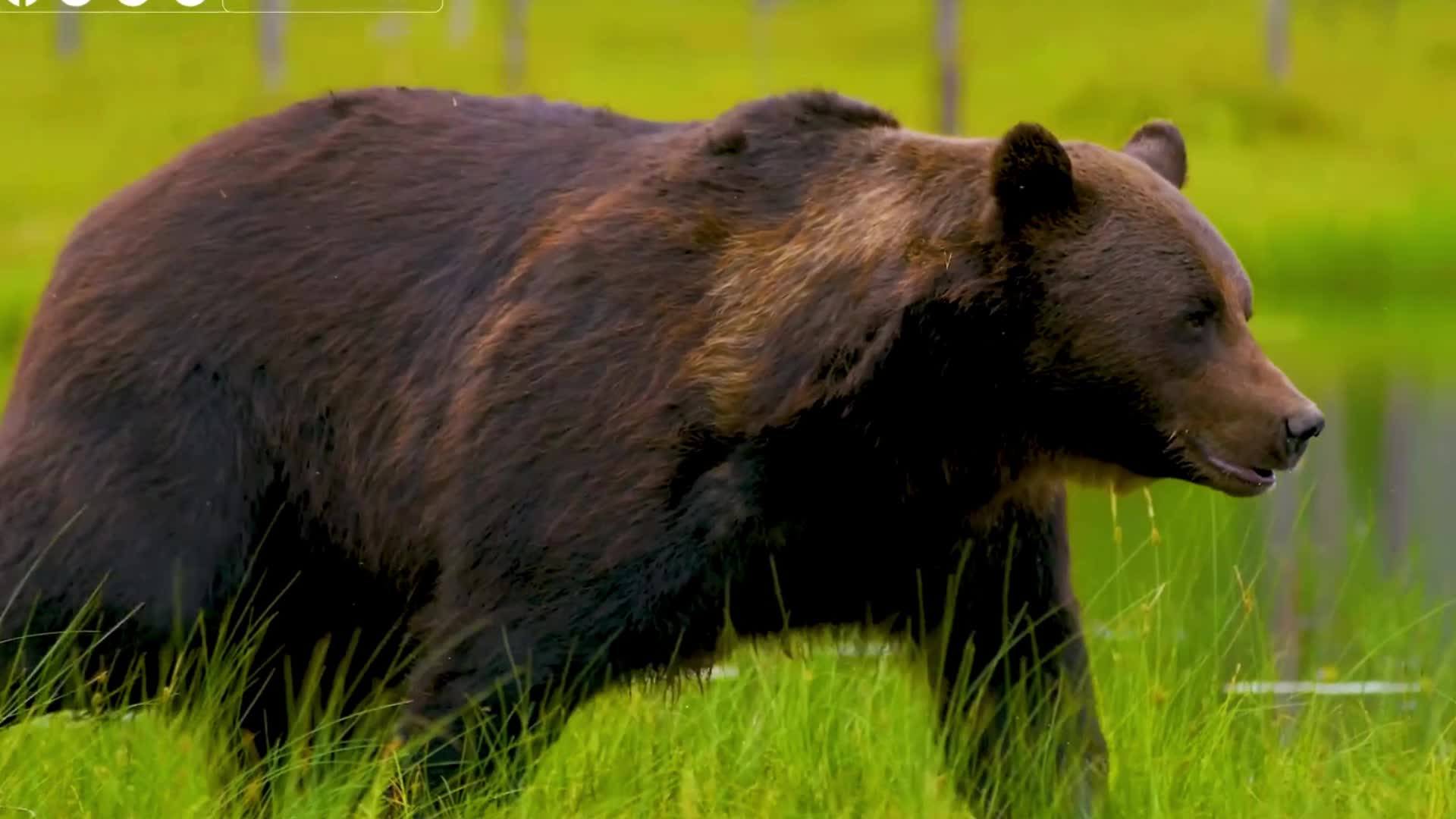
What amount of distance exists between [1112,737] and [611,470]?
1.21m

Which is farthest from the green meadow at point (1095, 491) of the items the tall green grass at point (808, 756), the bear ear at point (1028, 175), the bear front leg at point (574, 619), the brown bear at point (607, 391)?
the bear ear at point (1028, 175)


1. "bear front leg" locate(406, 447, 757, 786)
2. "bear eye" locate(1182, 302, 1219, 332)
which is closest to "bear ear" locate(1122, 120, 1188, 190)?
"bear eye" locate(1182, 302, 1219, 332)

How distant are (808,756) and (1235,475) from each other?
1.00 meters

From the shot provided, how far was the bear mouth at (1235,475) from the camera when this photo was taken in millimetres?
3760

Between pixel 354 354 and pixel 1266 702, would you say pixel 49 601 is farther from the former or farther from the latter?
pixel 1266 702

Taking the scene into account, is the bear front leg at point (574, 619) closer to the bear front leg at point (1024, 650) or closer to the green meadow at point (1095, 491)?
the green meadow at point (1095, 491)

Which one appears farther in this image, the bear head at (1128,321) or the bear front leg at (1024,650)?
the bear front leg at (1024,650)

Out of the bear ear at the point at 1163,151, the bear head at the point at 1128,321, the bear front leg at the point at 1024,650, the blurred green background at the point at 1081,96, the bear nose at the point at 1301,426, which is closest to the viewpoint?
the bear nose at the point at 1301,426

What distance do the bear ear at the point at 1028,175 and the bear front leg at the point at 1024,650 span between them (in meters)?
0.54

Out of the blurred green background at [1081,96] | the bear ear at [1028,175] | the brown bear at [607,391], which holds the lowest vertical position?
the blurred green background at [1081,96]

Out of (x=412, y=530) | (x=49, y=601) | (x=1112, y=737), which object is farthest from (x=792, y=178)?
(x=49, y=601)

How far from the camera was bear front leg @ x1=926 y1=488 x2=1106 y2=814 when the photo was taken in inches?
162

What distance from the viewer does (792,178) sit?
13.7 ft

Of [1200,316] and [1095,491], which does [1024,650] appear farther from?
[1095,491]
